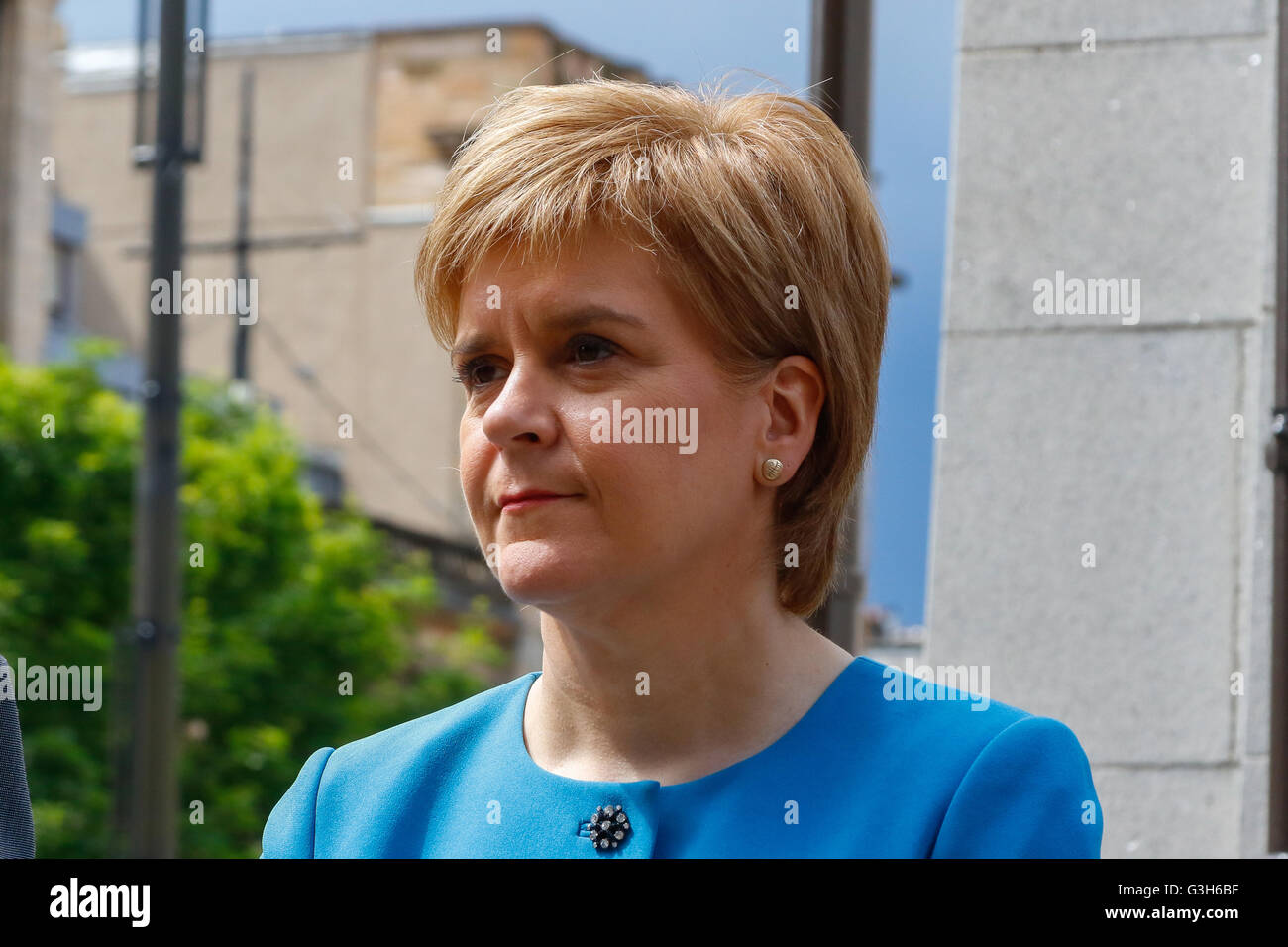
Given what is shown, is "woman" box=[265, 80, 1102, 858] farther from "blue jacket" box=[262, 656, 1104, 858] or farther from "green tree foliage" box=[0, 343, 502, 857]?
"green tree foliage" box=[0, 343, 502, 857]

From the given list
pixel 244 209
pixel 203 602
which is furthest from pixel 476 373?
pixel 244 209

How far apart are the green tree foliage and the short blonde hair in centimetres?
1456

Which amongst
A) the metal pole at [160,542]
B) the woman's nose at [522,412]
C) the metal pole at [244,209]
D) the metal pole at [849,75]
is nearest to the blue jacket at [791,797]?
the woman's nose at [522,412]

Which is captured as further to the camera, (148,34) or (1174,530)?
(148,34)

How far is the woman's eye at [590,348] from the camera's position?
1798mm

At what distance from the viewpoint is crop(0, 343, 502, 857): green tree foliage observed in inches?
676

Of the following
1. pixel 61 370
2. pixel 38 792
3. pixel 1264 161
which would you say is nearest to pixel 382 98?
pixel 61 370

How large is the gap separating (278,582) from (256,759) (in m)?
2.65

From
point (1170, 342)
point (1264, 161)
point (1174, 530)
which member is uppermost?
point (1264, 161)

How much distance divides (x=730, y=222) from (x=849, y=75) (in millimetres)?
1769

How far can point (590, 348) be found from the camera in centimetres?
180

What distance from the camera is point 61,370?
63.8 feet

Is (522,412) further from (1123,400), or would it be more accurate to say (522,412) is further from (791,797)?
(1123,400)

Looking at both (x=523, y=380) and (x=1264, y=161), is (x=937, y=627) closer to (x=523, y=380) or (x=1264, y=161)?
(x=1264, y=161)
